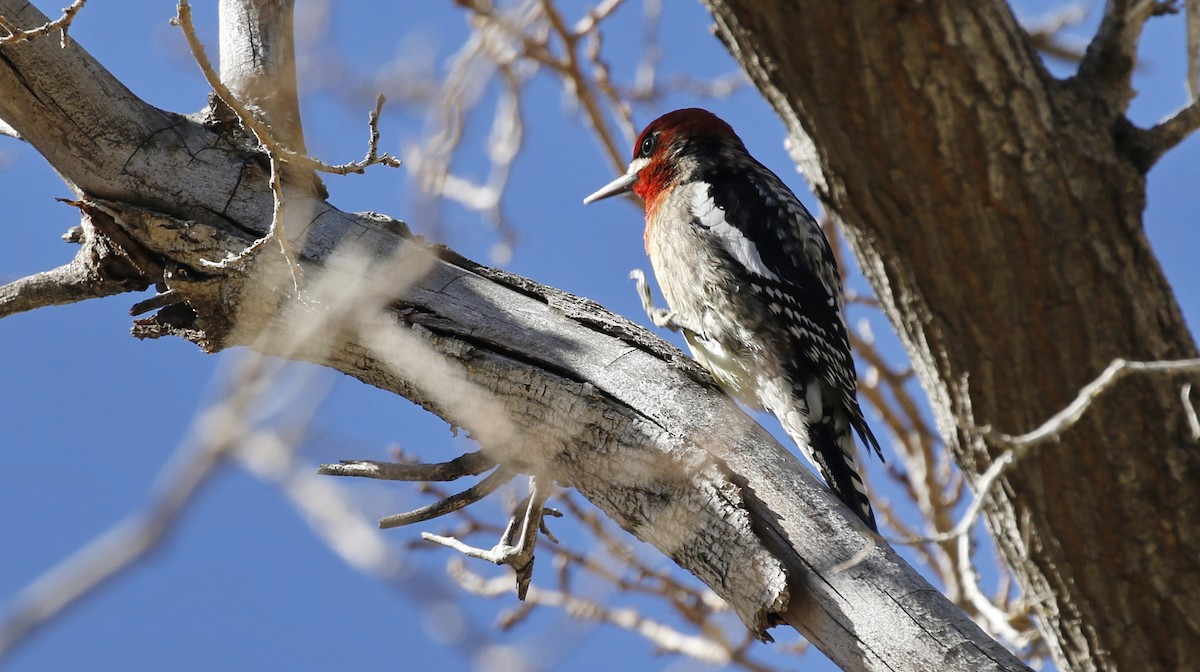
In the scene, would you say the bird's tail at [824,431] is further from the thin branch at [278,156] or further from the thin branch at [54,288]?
the thin branch at [54,288]

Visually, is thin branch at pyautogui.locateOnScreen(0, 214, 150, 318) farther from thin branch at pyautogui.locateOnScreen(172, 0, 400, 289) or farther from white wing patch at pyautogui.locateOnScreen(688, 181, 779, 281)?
white wing patch at pyautogui.locateOnScreen(688, 181, 779, 281)

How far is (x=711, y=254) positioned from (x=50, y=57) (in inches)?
92.8

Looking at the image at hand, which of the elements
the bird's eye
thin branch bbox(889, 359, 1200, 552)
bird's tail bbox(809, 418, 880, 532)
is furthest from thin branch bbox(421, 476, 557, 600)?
the bird's eye

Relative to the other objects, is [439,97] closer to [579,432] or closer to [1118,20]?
[579,432]

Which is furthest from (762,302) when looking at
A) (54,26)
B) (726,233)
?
(54,26)

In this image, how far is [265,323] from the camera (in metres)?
2.87

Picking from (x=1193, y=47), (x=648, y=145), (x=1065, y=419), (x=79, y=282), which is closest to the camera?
(x=1065, y=419)

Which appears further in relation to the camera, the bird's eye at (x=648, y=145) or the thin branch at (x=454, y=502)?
the bird's eye at (x=648, y=145)

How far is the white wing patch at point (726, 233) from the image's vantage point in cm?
420

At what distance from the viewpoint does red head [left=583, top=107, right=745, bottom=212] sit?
489cm

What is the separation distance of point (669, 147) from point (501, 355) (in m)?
2.41

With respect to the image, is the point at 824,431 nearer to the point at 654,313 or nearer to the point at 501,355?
the point at 654,313

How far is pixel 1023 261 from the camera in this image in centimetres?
282

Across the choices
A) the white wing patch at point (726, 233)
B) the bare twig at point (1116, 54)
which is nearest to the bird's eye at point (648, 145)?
the white wing patch at point (726, 233)
